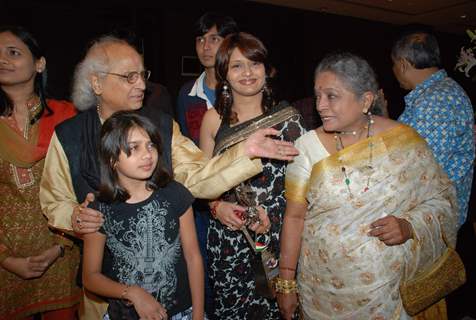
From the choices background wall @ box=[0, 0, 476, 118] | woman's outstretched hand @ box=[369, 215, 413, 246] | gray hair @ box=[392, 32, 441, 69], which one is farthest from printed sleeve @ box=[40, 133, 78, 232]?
background wall @ box=[0, 0, 476, 118]

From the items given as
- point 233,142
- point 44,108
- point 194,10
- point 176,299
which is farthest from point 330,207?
point 194,10

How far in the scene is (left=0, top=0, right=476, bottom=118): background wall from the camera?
5.86 meters

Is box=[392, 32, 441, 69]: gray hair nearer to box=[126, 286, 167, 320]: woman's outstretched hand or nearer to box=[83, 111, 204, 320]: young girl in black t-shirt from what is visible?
box=[83, 111, 204, 320]: young girl in black t-shirt

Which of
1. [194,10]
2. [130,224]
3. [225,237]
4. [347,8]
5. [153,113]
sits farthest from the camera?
[347,8]

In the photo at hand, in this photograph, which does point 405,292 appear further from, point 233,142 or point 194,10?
point 194,10

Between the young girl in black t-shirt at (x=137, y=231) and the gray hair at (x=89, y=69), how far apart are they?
34 centimetres

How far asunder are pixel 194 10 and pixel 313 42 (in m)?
3.40

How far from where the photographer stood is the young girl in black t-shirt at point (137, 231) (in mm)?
1604

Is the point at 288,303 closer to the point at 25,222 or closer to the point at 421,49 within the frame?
the point at 25,222

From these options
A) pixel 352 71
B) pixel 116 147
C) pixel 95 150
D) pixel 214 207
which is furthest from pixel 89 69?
pixel 352 71

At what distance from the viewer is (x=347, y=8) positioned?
9141 mm

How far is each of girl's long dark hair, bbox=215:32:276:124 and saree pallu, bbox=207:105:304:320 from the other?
11 centimetres

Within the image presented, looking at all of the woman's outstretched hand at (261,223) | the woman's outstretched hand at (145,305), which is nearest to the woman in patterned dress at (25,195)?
the woman's outstretched hand at (145,305)

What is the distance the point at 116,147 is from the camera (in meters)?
1.60
